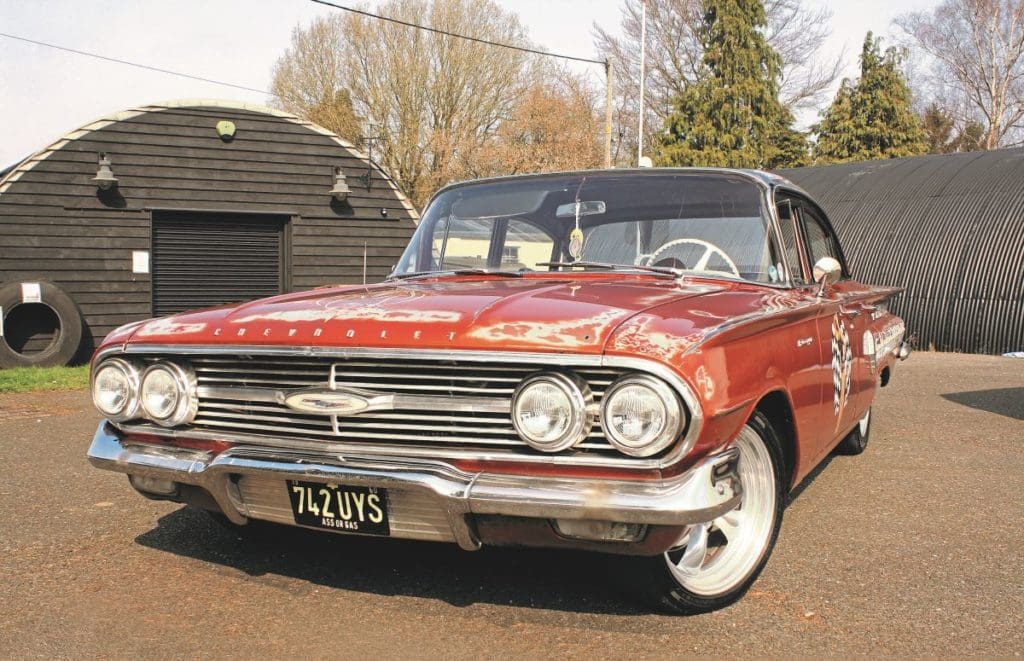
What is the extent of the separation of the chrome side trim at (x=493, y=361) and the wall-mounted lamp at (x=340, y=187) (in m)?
12.5

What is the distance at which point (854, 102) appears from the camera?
34.5m

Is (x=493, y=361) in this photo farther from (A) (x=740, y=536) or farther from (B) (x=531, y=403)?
(A) (x=740, y=536)

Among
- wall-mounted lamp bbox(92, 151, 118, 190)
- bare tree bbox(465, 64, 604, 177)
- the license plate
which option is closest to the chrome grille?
the license plate

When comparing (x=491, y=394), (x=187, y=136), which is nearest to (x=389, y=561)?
(x=491, y=394)

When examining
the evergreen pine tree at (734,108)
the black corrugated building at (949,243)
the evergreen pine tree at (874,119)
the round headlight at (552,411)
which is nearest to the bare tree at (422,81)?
the evergreen pine tree at (734,108)

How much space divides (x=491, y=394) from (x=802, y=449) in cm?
142

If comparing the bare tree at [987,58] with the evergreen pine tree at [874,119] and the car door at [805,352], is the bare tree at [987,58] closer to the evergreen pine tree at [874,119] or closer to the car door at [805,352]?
the evergreen pine tree at [874,119]

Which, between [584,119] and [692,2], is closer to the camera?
[584,119]

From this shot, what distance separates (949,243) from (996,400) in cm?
777

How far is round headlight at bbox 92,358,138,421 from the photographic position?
11.2 feet

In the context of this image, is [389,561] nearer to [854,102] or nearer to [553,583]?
[553,583]

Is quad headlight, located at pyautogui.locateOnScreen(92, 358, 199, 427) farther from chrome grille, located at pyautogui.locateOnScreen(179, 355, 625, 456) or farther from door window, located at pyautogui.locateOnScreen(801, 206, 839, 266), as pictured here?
door window, located at pyautogui.locateOnScreen(801, 206, 839, 266)

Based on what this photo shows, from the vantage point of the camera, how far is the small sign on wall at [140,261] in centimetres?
1423

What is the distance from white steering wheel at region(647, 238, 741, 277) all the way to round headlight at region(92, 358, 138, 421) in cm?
210
